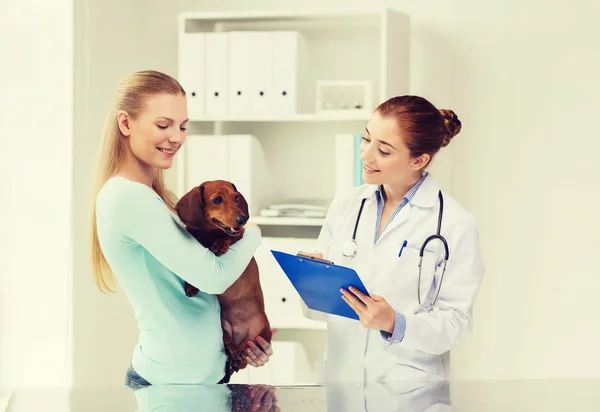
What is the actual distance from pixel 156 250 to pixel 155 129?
0.28 metres

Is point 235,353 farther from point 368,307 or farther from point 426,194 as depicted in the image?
point 426,194

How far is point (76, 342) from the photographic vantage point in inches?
120

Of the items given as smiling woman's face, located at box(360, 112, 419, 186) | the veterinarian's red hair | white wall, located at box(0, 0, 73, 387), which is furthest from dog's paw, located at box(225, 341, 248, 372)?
white wall, located at box(0, 0, 73, 387)

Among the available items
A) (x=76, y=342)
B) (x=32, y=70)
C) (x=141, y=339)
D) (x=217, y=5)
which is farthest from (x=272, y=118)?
(x=141, y=339)

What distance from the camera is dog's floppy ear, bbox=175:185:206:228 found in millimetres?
1641

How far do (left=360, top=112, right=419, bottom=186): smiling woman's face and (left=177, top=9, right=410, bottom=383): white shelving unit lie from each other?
135 cm

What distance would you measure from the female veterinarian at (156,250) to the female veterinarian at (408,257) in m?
0.36

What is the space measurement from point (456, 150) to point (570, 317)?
3.08 ft

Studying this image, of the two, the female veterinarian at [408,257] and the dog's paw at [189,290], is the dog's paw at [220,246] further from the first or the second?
the female veterinarian at [408,257]

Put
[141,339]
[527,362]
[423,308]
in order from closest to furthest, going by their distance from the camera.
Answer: [141,339]
[423,308]
[527,362]

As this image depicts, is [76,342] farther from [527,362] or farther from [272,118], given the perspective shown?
[527,362]

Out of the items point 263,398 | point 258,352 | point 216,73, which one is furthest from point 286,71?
point 263,398

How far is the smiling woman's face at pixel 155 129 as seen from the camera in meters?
1.66

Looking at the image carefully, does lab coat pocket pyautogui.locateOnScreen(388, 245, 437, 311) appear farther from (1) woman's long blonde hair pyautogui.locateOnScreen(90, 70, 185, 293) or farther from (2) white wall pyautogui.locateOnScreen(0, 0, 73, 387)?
(2) white wall pyautogui.locateOnScreen(0, 0, 73, 387)
